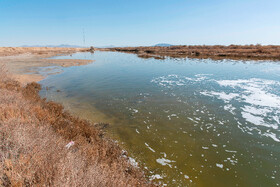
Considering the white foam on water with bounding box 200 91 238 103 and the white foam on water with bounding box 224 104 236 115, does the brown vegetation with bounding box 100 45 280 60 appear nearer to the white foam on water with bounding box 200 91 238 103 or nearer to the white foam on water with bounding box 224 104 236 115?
the white foam on water with bounding box 200 91 238 103

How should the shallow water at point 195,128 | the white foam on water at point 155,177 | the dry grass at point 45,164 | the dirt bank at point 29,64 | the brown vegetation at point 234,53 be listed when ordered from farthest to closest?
the brown vegetation at point 234,53, the dirt bank at point 29,64, the shallow water at point 195,128, the white foam on water at point 155,177, the dry grass at point 45,164

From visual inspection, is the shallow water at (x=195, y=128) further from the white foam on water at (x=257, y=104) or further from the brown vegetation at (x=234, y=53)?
the brown vegetation at (x=234, y=53)

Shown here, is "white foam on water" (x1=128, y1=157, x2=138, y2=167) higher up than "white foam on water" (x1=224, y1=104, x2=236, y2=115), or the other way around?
"white foam on water" (x1=224, y1=104, x2=236, y2=115)

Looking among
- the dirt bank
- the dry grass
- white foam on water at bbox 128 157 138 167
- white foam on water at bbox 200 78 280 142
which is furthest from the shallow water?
the dirt bank

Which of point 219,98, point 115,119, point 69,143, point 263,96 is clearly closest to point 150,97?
point 115,119

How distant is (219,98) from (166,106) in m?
4.54

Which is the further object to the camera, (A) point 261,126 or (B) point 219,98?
(B) point 219,98

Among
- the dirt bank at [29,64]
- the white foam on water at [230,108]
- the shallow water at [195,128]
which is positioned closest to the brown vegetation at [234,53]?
the dirt bank at [29,64]

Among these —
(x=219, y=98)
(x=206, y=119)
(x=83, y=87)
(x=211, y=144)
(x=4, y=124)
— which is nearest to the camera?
(x=4, y=124)

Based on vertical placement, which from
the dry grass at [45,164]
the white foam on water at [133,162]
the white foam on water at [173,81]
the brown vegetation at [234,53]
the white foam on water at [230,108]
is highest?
the brown vegetation at [234,53]

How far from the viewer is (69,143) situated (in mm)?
5004

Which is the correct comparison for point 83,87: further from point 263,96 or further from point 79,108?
point 263,96

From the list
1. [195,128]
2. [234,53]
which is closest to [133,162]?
[195,128]

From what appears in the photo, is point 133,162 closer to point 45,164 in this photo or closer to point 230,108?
point 45,164
